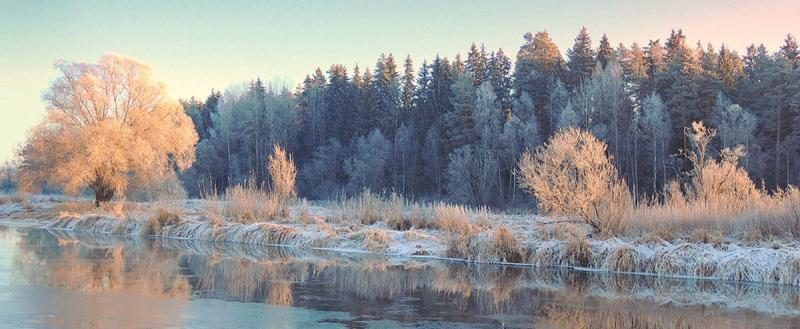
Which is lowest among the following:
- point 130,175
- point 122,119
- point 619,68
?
point 130,175

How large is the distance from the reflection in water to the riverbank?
716 millimetres

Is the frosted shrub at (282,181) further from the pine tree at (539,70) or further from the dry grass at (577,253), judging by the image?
the pine tree at (539,70)

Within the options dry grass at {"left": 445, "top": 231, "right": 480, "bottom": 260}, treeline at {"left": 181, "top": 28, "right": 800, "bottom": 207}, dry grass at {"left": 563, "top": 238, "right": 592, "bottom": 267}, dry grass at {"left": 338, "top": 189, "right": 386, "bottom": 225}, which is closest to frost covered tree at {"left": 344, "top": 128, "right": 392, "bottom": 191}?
treeline at {"left": 181, "top": 28, "right": 800, "bottom": 207}

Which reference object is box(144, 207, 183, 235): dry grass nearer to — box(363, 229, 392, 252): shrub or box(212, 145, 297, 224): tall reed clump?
box(212, 145, 297, 224): tall reed clump

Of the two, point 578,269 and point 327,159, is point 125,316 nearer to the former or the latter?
point 578,269

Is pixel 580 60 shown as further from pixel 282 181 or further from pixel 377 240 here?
pixel 377 240

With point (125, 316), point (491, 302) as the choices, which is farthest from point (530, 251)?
point (125, 316)

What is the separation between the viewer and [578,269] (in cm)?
1562

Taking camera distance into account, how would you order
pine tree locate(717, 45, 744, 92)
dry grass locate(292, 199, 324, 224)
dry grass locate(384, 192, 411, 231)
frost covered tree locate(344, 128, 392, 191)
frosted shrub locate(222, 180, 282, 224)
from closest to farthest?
A: dry grass locate(384, 192, 411, 231) → dry grass locate(292, 199, 324, 224) → frosted shrub locate(222, 180, 282, 224) → pine tree locate(717, 45, 744, 92) → frost covered tree locate(344, 128, 392, 191)

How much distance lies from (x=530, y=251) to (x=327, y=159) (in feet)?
176

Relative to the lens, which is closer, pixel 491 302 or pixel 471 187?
pixel 491 302

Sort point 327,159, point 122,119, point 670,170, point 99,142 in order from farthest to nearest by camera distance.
Result: point 327,159, point 670,170, point 122,119, point 99,142

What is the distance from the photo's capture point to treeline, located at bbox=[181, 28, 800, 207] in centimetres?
4778

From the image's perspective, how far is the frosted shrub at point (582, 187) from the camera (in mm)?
18203
